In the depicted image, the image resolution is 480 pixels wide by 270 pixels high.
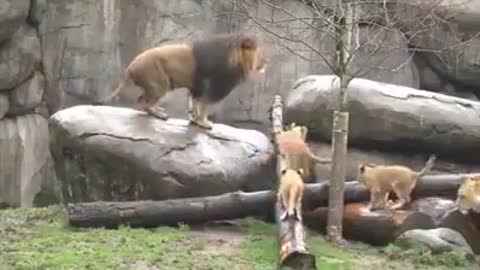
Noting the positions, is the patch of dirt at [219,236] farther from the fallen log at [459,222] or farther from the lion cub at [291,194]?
the fallen log at [459,222]

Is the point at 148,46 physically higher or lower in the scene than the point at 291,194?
higher

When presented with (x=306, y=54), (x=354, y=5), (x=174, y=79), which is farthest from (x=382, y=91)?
(x=306, y=54)

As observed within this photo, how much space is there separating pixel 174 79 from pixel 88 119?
2.61 feet

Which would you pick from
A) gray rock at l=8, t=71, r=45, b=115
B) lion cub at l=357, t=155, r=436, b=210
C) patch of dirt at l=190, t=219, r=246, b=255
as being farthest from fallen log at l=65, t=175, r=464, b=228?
gray rock at l=8, t=71, r=45, b=115

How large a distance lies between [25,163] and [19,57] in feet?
4.23

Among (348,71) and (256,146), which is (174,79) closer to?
(256,146)

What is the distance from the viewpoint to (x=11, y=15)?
10688 millimetres

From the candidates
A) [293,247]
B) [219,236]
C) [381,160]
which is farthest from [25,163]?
[293,247]

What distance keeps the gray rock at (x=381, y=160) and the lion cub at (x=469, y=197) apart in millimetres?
2054

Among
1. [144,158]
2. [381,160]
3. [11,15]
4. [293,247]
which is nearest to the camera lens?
[293,247]

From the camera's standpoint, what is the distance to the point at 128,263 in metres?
5.61

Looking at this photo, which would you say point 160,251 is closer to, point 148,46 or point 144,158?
point 144,158

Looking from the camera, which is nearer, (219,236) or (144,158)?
(219,236)

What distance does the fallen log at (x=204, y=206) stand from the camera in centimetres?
664
